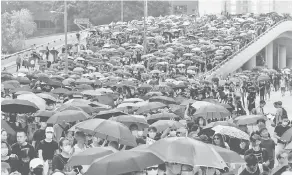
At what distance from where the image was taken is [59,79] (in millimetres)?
22391

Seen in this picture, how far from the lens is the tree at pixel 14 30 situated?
6374cm

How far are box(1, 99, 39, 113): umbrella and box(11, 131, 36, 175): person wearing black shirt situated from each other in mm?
3985

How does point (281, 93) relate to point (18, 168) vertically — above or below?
below

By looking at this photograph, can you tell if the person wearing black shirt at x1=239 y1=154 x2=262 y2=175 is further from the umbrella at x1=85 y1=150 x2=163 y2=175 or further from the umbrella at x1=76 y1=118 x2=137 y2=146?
the umbrella at x1=76 y1=118 x2=137 y2=146

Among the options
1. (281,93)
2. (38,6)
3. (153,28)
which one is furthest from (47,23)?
(281,93)

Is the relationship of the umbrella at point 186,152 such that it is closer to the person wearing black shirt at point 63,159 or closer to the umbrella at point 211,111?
the person wearing black shirt at point 63,159

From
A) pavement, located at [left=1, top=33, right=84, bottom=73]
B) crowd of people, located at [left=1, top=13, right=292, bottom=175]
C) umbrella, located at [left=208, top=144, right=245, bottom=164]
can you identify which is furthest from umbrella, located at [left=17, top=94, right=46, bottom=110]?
pavement, located at [left=1, top=33, right=84, bottom=73]

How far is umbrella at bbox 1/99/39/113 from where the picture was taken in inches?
508

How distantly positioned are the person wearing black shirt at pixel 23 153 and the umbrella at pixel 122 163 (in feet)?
7.68

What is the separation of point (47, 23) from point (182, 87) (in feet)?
223

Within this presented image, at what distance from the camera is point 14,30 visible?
212 feet

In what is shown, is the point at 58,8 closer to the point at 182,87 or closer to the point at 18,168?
the point at 182,87

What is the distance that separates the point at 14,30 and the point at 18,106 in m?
53.2

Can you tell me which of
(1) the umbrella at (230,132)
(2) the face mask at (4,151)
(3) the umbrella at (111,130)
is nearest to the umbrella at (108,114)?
(3) the umbrella at (111,130)
